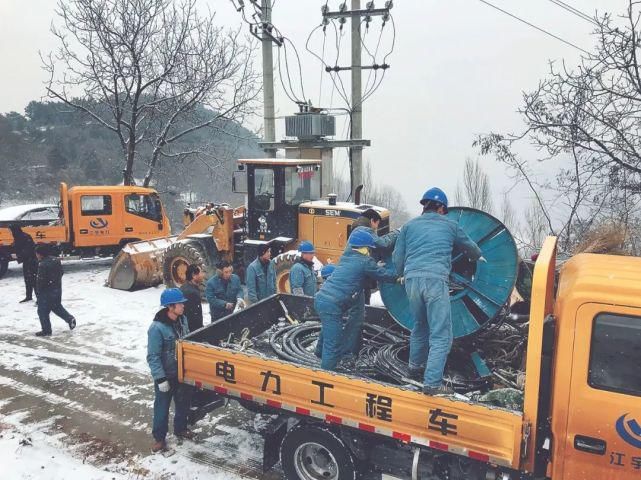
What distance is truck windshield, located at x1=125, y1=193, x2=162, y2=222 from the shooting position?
14414mm

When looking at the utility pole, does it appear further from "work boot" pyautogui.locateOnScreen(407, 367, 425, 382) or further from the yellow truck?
"work boot" pyautogui.locateOnScreen(407, 367, 425, 382)

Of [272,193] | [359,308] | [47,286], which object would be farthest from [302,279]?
[47,286]

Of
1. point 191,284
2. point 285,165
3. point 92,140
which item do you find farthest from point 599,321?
point 92,140

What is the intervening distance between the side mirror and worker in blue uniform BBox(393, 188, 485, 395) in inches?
252

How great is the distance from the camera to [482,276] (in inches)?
199

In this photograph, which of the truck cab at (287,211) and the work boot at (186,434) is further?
the truck cab at (287,211)

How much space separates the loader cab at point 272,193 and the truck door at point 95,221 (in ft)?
17.6

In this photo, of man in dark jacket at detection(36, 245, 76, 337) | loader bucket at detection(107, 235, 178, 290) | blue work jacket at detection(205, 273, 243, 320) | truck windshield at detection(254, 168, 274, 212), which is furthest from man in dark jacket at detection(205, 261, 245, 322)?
loader bucket at detection(107, 235, 178, 290)

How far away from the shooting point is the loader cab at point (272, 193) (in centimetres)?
1048

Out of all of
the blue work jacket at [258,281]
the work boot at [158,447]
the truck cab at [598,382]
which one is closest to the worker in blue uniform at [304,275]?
the blue work jacket at [258,281]

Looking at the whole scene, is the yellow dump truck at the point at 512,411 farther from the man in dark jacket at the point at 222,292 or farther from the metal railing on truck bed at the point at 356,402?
the man in dark jacket at the point at 222,292

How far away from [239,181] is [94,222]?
5.80 metres

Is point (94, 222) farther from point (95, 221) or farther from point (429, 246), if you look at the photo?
point (429, 246)

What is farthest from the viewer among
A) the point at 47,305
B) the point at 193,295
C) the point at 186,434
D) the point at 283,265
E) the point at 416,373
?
the point at 283,265
